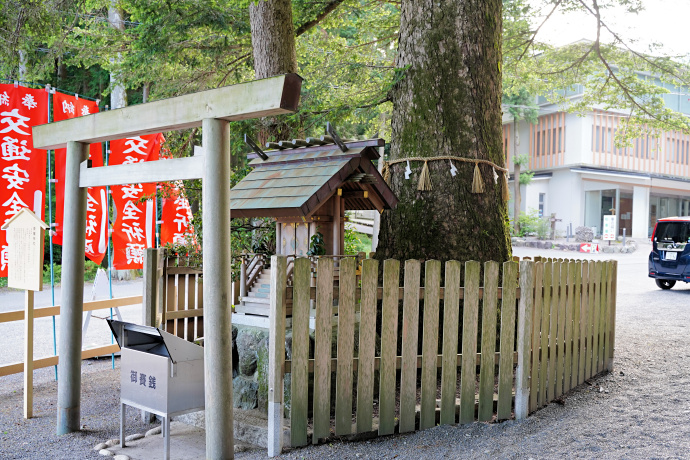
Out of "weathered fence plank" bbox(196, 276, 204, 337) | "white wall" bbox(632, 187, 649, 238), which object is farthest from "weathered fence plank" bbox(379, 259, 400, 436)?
"white wall" bbox(632, 187, 649, 238)

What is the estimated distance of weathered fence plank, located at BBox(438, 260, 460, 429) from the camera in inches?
174

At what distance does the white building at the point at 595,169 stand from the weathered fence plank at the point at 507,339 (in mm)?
27616

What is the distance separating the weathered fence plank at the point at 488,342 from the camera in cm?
460

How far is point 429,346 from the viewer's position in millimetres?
4418

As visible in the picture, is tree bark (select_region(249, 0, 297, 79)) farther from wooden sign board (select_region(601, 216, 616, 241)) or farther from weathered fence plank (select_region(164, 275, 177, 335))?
wooden sign board (select_region(601, 216, 616, 241))

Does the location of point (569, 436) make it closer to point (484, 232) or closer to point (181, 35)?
point (484, 232)

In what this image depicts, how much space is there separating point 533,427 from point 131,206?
21.4 feet

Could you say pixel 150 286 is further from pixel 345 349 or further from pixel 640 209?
pixel 640 209

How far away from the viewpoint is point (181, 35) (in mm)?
8281

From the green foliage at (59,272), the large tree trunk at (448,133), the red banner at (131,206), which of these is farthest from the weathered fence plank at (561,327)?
the green foliage at (59,272)

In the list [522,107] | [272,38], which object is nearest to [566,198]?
[522,107]

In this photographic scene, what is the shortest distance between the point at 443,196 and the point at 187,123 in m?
2.78

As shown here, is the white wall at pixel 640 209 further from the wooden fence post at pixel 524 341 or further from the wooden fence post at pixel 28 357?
the wooden fence post at pixel 28 357

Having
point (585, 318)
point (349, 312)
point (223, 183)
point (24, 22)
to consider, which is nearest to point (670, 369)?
point (585, 318)
